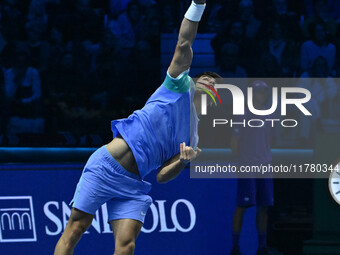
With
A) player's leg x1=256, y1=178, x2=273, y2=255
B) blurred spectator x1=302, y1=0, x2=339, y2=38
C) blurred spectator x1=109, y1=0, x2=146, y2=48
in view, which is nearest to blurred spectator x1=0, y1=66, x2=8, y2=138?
blurred spectator x1=109, y1=0, x2=146, y2=48

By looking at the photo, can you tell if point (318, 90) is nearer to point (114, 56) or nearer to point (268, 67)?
point (268, 67)

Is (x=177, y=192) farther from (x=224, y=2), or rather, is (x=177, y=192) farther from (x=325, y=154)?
(x=224, y=2)

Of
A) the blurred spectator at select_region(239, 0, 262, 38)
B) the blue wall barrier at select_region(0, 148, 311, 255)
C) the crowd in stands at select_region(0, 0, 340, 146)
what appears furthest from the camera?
the blurred spectator at select_region(239, 0, 262, 38)

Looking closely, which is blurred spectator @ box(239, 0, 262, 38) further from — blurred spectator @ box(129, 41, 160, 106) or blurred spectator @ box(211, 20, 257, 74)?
blurred spectator @ box(129, 41, 160, 106)

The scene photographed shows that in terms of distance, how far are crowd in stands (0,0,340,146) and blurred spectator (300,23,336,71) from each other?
0.01 meters

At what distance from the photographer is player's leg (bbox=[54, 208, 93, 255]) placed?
466 centimetres

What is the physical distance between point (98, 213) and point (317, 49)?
2.81 m

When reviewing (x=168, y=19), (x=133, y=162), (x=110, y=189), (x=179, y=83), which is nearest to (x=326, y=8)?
(x=168, y=19)

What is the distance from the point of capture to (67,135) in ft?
23.1

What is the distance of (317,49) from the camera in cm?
766

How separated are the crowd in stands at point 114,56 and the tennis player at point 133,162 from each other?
7.48 feet

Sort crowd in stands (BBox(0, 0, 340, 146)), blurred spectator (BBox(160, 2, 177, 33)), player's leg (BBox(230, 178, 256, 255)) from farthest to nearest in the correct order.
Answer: blurred spectator (BBox(160, 2, 177, 33)) → crowd in stands (BBox(0, 0, 340, 146)) → player's leg (BBox(230, 178, 256, 255))

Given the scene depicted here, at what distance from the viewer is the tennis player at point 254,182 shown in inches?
273

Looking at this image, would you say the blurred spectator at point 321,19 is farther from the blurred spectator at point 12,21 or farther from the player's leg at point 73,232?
the player's leg at point 73,232
